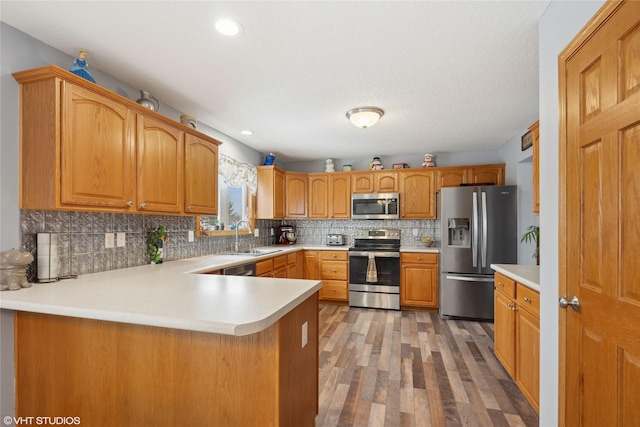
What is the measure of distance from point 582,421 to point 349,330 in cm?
248

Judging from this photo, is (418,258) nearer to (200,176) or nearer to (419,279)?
(419,279)

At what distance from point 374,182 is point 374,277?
152 centimetres

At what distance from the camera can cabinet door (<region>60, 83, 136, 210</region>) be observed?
174 cm

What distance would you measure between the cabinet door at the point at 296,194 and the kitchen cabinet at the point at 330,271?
2.51 feet

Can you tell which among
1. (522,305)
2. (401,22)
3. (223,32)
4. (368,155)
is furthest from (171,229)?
(368,155)

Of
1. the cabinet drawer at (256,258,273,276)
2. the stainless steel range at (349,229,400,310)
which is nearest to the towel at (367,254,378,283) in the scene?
the stainless steel range at (349,229,400,310)

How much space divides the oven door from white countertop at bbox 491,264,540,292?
6.19ft

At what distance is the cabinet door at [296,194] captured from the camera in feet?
17.2

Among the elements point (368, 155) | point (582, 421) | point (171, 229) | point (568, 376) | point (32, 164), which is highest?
point (368, 155)

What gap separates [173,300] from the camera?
1422 millimetres

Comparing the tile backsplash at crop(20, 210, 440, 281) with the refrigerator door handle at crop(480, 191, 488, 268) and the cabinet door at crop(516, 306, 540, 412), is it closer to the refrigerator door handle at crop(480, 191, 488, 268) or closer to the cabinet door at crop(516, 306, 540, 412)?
the cabinet door at crop(516, 306, 540, 412)

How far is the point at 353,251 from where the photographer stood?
467 cm

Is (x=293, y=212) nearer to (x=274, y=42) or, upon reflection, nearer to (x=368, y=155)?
(x=368, y=155)

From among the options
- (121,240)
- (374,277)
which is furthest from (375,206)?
(121,240)
